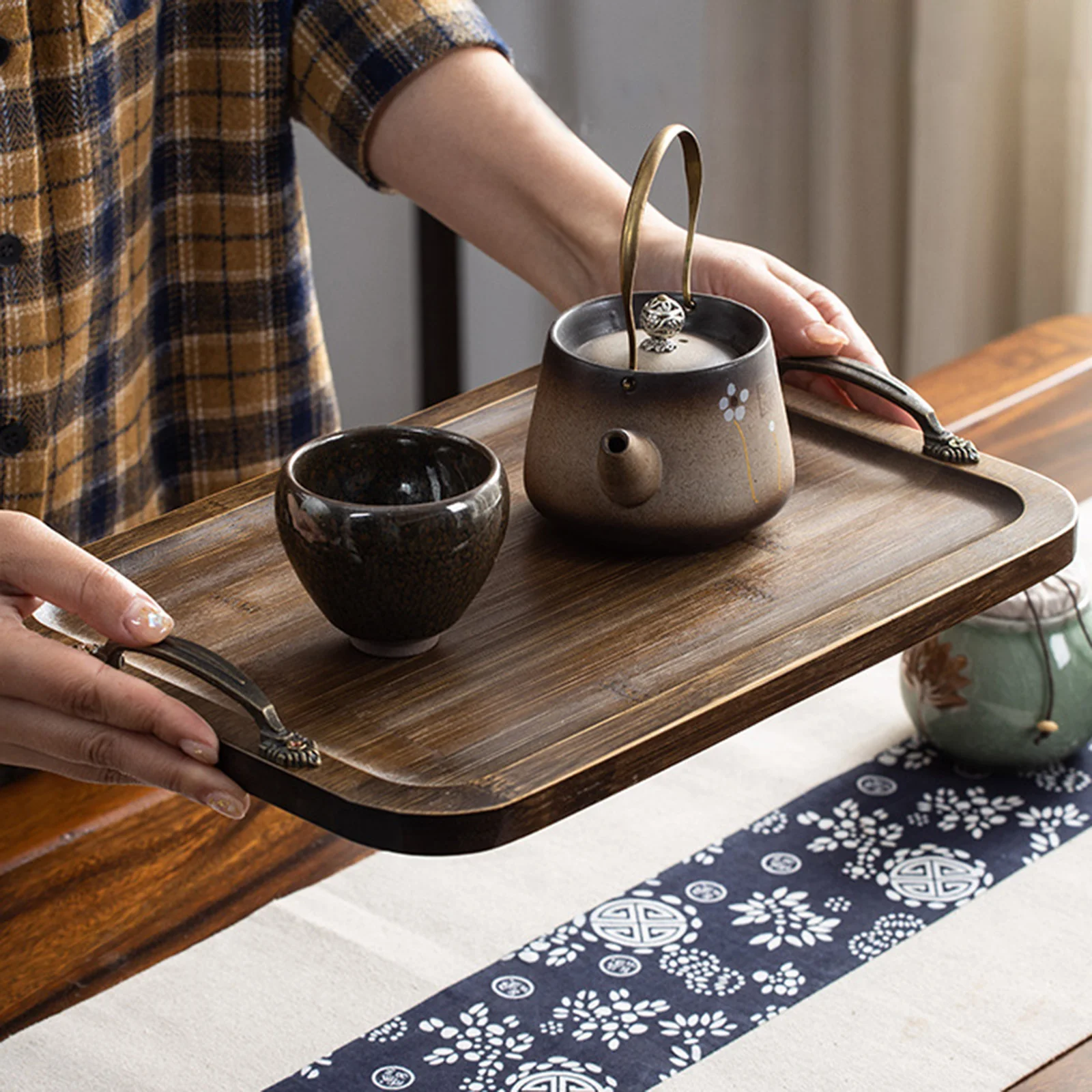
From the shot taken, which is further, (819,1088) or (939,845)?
(939,845)

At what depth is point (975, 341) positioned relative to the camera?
262 centimetres

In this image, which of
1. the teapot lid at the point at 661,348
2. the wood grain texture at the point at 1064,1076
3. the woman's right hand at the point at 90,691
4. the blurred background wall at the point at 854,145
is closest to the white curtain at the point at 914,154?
the blurred background wall at the point at 854,145

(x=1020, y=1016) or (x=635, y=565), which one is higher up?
(x=635, y=565)

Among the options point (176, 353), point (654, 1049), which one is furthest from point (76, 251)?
point (654, 1049)

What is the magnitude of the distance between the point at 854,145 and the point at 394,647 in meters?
2.00

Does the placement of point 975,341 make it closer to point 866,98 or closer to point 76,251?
point 866,98

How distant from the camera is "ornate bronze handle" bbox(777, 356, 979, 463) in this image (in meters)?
1.03

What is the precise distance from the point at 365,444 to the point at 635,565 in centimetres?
16

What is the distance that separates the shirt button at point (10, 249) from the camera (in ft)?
4.03

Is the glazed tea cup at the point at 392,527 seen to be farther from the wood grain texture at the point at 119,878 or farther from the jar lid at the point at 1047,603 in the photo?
the jar lid at the point at 1047,603

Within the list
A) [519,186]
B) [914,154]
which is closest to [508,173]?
[519,186]

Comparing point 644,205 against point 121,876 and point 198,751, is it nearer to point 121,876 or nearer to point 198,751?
point 198,751

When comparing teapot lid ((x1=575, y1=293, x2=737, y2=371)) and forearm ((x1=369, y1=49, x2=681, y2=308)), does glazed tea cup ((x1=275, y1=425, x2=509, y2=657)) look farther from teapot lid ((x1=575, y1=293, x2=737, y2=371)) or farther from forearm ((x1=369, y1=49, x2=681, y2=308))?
forearm ((x1=369, y1=49, x2=681, y2=308))

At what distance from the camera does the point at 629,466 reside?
2.93ft
